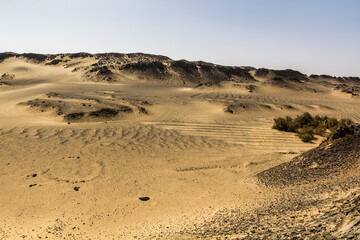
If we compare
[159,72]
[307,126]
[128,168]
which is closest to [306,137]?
[307,126]

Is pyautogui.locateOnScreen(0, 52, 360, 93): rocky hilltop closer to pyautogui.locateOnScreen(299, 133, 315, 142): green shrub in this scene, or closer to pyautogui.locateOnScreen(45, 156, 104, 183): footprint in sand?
pyautogui.locateOnScreen(299, 133, 315, 142): green shrub

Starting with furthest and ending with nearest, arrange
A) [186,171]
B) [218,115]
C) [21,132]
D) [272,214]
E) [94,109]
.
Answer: [218,115]
[94,109]
[21,132]
[186,171]
[272,214]

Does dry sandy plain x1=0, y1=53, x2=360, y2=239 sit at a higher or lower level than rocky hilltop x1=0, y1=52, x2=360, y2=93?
lower

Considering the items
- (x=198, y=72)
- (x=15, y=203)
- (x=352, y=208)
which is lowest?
(x=15, y=203)

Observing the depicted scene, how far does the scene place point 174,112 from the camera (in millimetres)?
17109

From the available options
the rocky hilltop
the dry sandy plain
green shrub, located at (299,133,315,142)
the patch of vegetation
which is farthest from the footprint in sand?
the rocky hilltop

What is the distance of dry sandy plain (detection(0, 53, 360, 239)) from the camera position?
4957 mm

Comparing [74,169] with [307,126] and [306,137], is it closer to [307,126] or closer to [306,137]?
[306,137]

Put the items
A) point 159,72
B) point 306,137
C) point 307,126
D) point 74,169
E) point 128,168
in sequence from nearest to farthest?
1. point 74,169
2. point 128,168
3. point 306,137
4. point 307,126
5. point 159,72

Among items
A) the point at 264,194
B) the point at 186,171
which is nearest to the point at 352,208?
the point at 264,194

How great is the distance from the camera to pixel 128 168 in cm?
796

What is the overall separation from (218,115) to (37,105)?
10727 mm

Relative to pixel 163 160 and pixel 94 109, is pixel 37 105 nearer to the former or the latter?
pixel 94 109

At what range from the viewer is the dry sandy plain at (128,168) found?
4.96m
